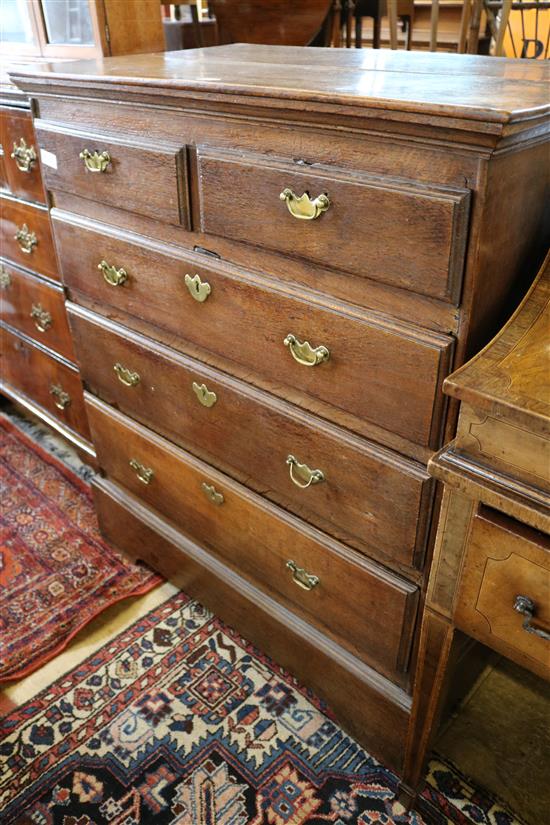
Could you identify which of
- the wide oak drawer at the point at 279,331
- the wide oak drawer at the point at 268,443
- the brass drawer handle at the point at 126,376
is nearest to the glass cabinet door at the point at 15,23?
the wide oak drawer at the point at 279,331

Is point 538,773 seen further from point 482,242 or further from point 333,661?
point 482,242

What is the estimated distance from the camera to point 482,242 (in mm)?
775

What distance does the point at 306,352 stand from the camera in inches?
39.8

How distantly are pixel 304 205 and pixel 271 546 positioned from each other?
658mm

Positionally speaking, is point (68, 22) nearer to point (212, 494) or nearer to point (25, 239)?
point (25, 239)

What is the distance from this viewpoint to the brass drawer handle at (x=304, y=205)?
88cm

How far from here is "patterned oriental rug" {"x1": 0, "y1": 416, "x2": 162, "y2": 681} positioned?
156 cm

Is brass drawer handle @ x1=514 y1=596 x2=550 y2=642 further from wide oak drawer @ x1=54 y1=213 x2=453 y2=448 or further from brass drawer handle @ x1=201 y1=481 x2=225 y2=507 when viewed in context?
brass drawer handle @ x1=201 y1=481 x2=225 y2=507

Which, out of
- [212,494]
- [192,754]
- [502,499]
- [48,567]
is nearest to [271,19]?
[212,494]

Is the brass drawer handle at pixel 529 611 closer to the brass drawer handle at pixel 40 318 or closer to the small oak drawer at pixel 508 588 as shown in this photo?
the small oak drawer at pixel 508 588

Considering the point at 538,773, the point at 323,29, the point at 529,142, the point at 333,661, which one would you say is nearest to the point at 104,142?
the point at 529,142

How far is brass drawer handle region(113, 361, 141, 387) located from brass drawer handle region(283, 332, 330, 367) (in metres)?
0.49

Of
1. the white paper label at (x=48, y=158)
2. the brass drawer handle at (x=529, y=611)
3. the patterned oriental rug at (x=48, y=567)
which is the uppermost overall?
the white paper label at (x=48, y=158)

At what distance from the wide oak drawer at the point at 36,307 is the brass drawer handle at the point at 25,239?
8cm
